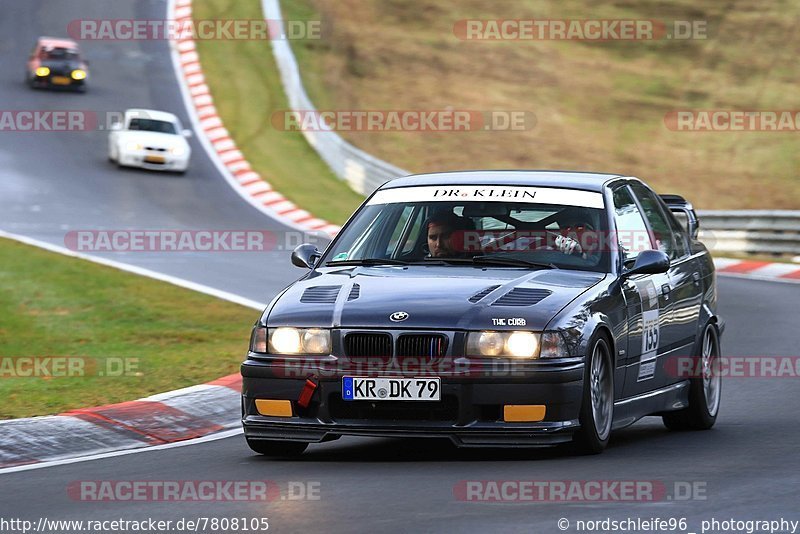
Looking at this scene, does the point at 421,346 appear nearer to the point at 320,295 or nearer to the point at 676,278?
the point at 320,295

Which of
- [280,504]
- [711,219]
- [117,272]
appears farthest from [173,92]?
[280,504]

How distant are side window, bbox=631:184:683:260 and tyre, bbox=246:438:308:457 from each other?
109 inches

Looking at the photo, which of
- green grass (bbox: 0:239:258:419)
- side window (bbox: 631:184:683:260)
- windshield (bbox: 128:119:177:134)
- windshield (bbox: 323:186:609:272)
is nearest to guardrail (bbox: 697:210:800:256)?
green grass (bbox: 0:239:258:419)

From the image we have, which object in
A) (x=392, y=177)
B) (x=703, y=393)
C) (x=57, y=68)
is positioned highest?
(x=57, y=68)

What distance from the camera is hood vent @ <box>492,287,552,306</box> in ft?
27.2

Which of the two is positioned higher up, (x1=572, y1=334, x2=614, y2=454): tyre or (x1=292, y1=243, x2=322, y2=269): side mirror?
(x1=292, y1=243, x2=322, y2=269): side mirror

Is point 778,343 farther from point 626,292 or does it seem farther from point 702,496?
point 702,496

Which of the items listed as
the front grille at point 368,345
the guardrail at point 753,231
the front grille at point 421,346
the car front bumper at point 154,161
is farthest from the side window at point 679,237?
the car front bumper at point 154,161

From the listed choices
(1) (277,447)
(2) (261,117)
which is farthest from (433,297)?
(2) (261,117)

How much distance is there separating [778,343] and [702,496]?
788 cm

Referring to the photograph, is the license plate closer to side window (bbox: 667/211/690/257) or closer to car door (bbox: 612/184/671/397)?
car door (bbox: 612/184/671/397)

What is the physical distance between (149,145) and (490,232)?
2080cm

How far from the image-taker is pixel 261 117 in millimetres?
34719

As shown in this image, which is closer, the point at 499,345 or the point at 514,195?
the point at 499,345
